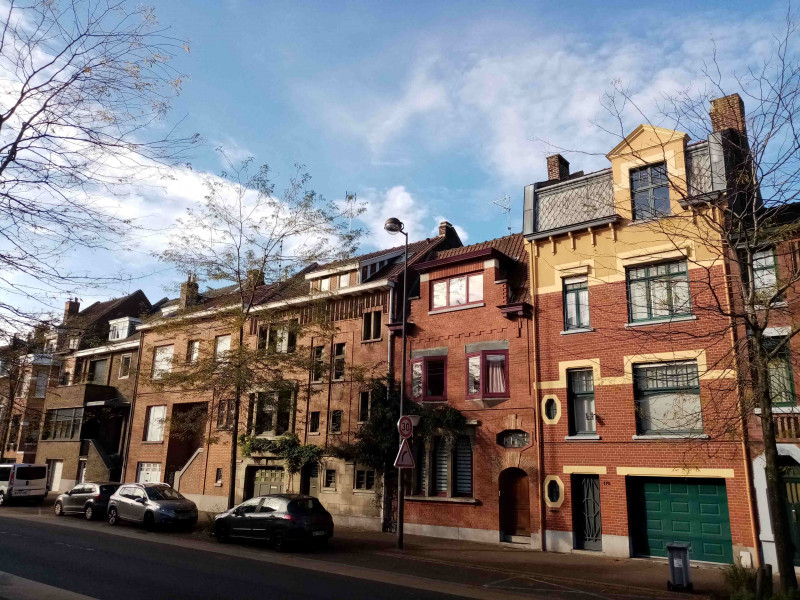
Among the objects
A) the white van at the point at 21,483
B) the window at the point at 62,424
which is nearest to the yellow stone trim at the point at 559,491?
the white van at the point at 21,483

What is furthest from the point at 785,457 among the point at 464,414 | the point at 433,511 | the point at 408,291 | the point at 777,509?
the point at 408,291

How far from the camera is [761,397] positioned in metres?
10.7

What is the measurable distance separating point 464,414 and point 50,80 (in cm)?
1635

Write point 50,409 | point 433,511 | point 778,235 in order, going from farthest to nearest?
point 50,409, point 433,511, point 778,235

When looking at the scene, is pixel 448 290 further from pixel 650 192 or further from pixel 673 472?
pixel 673 472

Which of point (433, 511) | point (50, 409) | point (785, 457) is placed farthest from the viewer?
point (50, 409)

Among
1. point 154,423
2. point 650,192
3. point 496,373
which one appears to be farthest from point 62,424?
point 650,192

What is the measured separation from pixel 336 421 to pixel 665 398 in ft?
42.6

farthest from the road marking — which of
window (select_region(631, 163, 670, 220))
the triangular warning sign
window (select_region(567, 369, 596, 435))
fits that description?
window (select_region(631, 163, 670, 220))

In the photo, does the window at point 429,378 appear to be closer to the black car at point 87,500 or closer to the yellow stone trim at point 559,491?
the yellow stone trim at point 559,491

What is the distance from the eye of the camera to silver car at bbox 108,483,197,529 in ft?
66.2

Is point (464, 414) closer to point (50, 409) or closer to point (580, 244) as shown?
point (580, 244)

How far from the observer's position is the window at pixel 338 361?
24.3 m

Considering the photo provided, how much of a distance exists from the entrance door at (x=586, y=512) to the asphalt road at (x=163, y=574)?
7860mm
